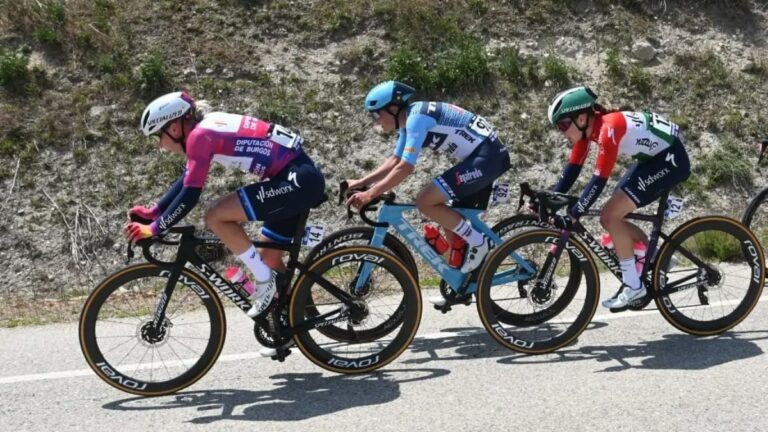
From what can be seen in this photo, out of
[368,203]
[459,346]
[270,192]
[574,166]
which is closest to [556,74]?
[574,166]

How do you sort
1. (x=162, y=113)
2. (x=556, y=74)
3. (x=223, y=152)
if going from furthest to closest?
(x=556, y=74)
(x=223, y=152)
(x=162, y=113)

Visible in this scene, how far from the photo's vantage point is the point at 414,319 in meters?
5.99

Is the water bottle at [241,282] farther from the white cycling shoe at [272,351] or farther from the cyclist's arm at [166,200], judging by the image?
the cyclist's arm at [166,200]

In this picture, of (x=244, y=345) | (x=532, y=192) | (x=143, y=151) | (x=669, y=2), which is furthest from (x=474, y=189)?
(x=669, y=2)

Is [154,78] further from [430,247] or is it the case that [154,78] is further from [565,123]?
[565,123]

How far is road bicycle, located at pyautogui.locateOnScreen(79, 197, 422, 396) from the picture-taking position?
5.55m

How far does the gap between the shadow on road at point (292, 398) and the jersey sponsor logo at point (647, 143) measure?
2.17m

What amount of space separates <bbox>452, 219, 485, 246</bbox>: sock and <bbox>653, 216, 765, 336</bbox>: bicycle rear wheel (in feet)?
4.38

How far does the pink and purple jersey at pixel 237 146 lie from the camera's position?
213 inches

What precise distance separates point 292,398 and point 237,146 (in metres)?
1.65

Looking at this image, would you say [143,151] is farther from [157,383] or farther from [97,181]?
[157,383]

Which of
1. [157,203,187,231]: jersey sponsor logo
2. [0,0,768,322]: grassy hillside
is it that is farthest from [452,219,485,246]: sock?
[0,0,768,322]: grassy hillside

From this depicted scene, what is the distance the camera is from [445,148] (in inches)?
265

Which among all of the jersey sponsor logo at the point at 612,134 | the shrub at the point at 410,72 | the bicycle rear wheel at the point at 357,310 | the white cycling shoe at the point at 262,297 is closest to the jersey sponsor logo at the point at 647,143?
the jersey sponsor logo at the point at 612,134
